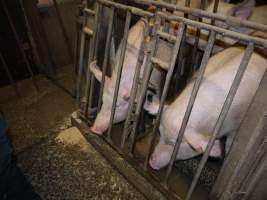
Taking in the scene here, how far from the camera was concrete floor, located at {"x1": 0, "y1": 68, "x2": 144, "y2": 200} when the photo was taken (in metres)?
2.10

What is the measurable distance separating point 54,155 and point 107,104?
0.77m

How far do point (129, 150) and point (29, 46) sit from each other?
223 cm

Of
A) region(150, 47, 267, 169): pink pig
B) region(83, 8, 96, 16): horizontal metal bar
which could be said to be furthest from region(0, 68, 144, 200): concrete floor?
region(83, 8, 96, 16): horizontal metal bar

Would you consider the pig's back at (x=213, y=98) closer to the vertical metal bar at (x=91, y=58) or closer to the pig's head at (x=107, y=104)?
the pig's head at (x=107, y=104)

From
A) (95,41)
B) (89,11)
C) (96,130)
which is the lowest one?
(96,130)

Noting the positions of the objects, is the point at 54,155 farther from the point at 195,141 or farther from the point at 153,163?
the point at 195,141

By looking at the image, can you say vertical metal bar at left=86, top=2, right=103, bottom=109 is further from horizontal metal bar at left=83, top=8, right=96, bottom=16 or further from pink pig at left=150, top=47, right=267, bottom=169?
pink pig at left=150, top=47, right=267, bottom=169

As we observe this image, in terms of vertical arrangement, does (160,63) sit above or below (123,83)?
above

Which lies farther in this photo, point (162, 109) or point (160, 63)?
point (162, 109)

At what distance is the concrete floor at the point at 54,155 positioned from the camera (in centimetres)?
210

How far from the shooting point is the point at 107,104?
2131 mm

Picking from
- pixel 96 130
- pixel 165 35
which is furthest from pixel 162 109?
pixel 96 130

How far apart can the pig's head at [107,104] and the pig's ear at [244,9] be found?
1019mm

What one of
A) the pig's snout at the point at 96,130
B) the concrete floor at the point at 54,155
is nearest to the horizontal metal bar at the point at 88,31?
the pig's snout at the point at 96,130
